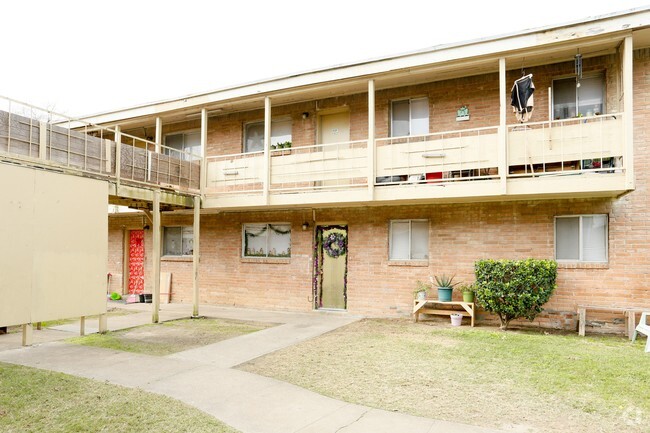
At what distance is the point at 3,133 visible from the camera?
7.82 m

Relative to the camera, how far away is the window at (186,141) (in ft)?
50.6

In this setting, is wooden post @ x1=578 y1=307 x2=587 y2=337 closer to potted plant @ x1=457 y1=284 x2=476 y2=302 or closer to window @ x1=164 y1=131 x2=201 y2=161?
potted plant @ x1=457 y1=284 x2=476 y2=302

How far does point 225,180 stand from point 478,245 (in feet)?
22.5

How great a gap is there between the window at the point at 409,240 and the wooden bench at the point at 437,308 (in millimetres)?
1164

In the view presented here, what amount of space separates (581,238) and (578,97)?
10.2 ft

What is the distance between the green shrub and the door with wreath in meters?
4.02

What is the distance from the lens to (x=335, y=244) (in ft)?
41.8

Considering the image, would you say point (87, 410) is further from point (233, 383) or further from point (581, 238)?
point (581, 238)

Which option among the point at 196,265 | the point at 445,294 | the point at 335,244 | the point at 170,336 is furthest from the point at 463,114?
the point at 170,336

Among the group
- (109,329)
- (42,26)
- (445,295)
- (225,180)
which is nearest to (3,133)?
(109,329)

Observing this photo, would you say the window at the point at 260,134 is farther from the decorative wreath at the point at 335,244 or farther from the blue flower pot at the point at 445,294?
the blue flower pot at the point at 445,294

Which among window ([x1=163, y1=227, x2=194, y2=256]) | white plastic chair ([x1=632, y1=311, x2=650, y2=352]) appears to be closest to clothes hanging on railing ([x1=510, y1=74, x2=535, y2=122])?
white plastic chair ([x1=632, y1=311, x2=650, y2=352])

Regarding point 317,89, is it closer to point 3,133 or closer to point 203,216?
point 203,216

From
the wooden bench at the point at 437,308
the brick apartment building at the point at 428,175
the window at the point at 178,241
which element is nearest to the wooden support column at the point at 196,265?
the brick apartment building at the point at 428,175
